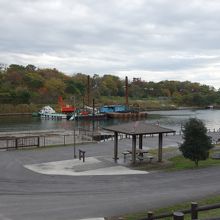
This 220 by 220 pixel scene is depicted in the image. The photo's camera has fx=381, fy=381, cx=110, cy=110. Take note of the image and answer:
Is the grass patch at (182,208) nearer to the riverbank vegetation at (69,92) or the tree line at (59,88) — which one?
the riverbank vegetation at (69,92)

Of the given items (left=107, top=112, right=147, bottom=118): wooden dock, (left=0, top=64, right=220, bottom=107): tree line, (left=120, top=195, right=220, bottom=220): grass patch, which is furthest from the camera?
(left=0, top=64, right=220, bottom=107): tree line

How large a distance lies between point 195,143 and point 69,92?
135 metres

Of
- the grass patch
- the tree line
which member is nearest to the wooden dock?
the tree line

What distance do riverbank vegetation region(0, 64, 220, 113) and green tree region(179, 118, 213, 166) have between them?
92.4m

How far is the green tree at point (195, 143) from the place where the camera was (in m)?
24.2

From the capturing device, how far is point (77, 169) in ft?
78.9

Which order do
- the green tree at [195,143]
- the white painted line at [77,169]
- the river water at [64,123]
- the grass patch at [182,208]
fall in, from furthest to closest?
1. the river water at [64,123]
2. the green tree at [195,143]
3. the white painted line at [77,169]
4. the grass patch at [182,208]

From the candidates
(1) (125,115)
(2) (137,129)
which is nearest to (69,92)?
(1) (125,115)

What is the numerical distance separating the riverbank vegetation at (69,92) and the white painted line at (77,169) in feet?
296

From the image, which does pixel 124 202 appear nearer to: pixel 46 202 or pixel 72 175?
pixel 46 202

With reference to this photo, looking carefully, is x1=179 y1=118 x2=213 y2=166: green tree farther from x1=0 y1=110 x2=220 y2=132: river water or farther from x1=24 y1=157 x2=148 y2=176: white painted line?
x1=0 y1=110 x2=220 y2=132: river water

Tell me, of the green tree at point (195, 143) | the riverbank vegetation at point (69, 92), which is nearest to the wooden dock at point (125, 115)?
the riverbank vegetation at point (69, 92)

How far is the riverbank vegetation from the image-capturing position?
436 feet

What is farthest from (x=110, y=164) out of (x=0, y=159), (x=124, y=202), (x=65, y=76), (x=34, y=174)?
(x=65, y=76)
